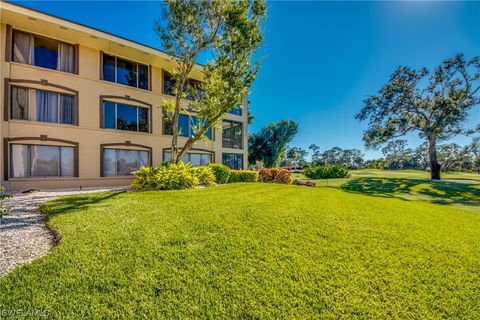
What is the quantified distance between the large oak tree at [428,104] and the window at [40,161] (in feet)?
89.1

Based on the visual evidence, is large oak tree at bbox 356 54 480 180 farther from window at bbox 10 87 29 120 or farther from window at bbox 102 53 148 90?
window at bbox 10 87 29 120

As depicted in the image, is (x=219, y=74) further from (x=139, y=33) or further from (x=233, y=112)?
(x=233, y=112)

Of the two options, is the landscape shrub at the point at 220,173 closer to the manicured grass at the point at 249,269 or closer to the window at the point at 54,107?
the window at the point at 54,107

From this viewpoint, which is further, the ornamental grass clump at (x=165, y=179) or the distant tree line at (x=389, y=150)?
the distant tree line at (x=389, y=150)

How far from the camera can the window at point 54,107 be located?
12141mm

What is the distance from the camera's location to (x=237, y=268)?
11.1 feet

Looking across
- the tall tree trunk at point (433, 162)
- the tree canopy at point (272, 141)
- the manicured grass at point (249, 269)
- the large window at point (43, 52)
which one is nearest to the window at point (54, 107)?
the large window at point (43, 52)

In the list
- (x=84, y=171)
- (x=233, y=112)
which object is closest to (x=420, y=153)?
(x=233, y=112)

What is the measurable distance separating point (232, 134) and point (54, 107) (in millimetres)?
13616

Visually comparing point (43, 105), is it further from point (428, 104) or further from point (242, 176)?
point (428, 104)

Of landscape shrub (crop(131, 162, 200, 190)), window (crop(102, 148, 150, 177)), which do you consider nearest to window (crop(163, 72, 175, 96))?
window (crop(102, 148, 150, 177))

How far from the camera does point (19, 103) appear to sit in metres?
11.6

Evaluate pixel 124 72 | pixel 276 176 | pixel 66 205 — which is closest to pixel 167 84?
pixel 124 72

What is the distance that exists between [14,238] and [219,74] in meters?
10.1
